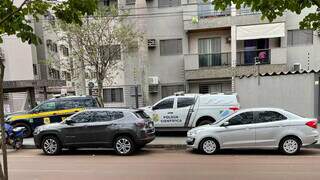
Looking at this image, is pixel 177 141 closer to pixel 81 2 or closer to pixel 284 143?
pixel 284 143

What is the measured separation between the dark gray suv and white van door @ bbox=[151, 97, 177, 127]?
7.88 feet

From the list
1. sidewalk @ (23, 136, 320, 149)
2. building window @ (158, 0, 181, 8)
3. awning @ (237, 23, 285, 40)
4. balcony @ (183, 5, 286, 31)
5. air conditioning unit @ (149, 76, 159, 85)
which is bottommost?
sidewalk @ (23, 136, 320, 149)

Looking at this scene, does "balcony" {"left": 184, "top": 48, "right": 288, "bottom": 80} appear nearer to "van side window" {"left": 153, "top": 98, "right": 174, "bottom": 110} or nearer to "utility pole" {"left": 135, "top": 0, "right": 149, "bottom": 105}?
"utility pole" {"left": 135, "top": 0, "right": 149, "bottom": 105}

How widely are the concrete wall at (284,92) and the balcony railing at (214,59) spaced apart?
4.23m

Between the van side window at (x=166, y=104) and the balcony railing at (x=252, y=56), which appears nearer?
the van side window at (x=166, y=104)

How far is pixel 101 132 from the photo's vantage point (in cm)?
1036

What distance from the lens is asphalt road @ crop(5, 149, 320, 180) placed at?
711 cm

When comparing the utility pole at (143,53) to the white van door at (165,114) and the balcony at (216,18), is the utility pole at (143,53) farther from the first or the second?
the white van door at (165,114)

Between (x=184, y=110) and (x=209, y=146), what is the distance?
3463 millimetres

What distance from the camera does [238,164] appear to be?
8141mm

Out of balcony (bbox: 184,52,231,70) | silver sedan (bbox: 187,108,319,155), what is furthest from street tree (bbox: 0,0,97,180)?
balcony (bbox: 184,52,231,70)

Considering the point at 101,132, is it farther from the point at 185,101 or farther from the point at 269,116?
the point at 269,116

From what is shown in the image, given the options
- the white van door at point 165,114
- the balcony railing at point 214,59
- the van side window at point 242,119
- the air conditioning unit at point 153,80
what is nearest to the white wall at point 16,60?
the air conditioning unit at point 153,80

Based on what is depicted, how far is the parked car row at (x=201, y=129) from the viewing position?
9273 mm
